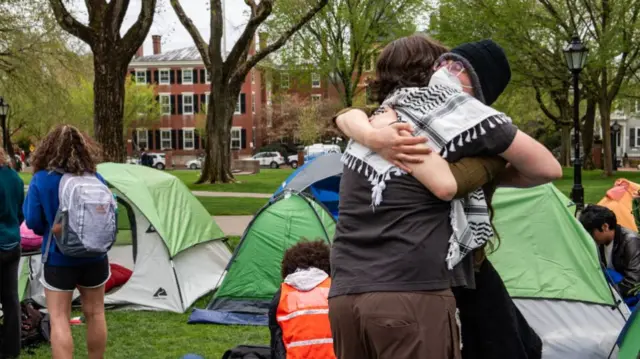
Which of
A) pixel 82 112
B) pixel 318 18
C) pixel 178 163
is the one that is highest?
pixel 318 18

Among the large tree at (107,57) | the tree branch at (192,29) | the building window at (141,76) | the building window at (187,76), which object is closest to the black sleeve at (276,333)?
the large tree at (107,57)

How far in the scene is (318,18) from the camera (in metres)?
37.6

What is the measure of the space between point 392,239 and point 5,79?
28215mm

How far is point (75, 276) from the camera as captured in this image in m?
4.38

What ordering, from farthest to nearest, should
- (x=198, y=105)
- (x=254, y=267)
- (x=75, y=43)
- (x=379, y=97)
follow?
(x=198, y=105) → (x=75, y=43) → (x=254, y=267) → (x=379, y=97)

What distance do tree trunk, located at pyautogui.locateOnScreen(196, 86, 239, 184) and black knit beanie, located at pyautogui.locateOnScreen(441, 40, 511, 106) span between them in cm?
2231

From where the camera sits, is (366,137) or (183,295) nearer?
(366,137)

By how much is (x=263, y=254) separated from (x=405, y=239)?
5137 mm

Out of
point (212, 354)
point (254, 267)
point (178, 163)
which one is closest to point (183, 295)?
point (254, 267)

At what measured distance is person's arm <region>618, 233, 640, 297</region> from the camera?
5.69m

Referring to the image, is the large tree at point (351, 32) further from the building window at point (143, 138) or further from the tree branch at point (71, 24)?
the building window at point (143, 138)

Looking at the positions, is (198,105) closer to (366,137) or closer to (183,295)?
(183,295)

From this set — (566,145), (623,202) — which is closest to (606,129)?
(566,145)

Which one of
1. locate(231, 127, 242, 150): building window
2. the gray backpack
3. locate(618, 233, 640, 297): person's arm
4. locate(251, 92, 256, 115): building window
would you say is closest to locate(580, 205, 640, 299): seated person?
locate(618, 233, 640, 297): person's arm
